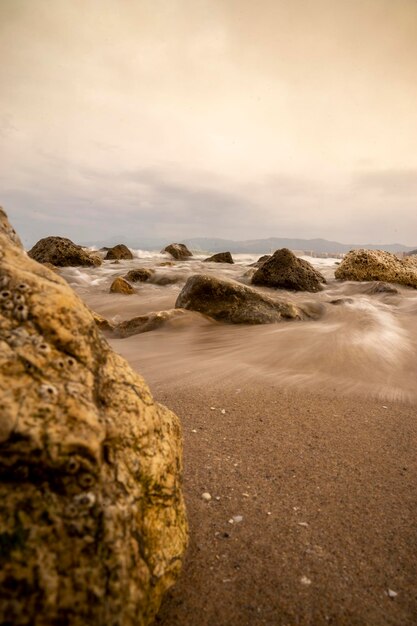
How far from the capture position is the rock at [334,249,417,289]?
11.2 metres

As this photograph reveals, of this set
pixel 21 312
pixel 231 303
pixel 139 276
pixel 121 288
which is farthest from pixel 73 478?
pixel 139 276

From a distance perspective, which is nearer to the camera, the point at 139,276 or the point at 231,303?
the point at 231,303

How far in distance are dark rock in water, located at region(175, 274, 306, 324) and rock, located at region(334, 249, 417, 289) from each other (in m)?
6.37

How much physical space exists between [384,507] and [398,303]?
24.8 feet

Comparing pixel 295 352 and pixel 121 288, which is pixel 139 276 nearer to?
pixel 121 288

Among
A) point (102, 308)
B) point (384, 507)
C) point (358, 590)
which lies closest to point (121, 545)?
point (358, 590)

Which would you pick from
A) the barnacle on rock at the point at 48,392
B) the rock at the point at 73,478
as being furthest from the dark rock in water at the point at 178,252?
the barnacle on rock at the point at 48,392

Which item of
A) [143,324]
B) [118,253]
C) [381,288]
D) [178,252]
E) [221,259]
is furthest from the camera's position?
[178,252]

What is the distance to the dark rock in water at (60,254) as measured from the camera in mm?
14641

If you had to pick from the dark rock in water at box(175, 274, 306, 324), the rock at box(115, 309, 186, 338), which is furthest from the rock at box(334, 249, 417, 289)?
the rock at box(115, 309, 186, 338)

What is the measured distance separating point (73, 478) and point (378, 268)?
11979 mm

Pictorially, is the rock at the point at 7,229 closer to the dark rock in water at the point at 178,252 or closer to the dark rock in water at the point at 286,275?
the dark rock in water at the point at 286,275

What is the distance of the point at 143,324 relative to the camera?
5512mm

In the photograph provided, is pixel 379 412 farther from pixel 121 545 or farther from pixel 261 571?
pixel 121 545
